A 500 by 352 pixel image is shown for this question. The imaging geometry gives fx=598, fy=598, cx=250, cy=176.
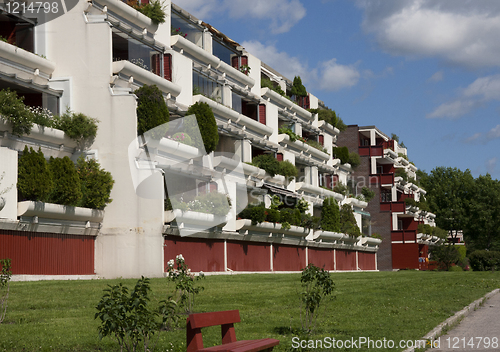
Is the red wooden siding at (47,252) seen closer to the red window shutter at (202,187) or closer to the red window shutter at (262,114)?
the red window shutter at (202,187)

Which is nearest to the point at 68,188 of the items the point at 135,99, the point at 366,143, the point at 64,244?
the point at 64,244

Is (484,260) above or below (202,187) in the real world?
below

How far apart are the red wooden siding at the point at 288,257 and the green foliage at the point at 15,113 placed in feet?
69.3

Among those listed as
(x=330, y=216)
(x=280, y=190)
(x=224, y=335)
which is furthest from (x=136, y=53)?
(x=330, y=216)

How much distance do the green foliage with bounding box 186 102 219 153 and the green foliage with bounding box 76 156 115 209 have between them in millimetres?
6478

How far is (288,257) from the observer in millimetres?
42656

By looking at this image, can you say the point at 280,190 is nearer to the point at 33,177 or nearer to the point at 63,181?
the point at 63,181

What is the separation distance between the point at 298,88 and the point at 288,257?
1810 centimetres

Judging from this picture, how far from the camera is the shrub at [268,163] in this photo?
4191 cm

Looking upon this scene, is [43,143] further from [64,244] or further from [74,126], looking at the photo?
[64,244]

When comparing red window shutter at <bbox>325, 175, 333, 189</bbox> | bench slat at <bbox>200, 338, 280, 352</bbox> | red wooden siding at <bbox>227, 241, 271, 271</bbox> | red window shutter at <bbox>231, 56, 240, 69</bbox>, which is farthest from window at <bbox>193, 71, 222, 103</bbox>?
bench slat at <bbox>200, 338, 280, 352</bbox>

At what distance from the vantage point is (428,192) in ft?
309

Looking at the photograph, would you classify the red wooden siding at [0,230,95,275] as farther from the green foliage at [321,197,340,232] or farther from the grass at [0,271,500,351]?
the green foliage at [321,197,340,232]

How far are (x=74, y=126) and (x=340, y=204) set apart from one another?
1415 inches
